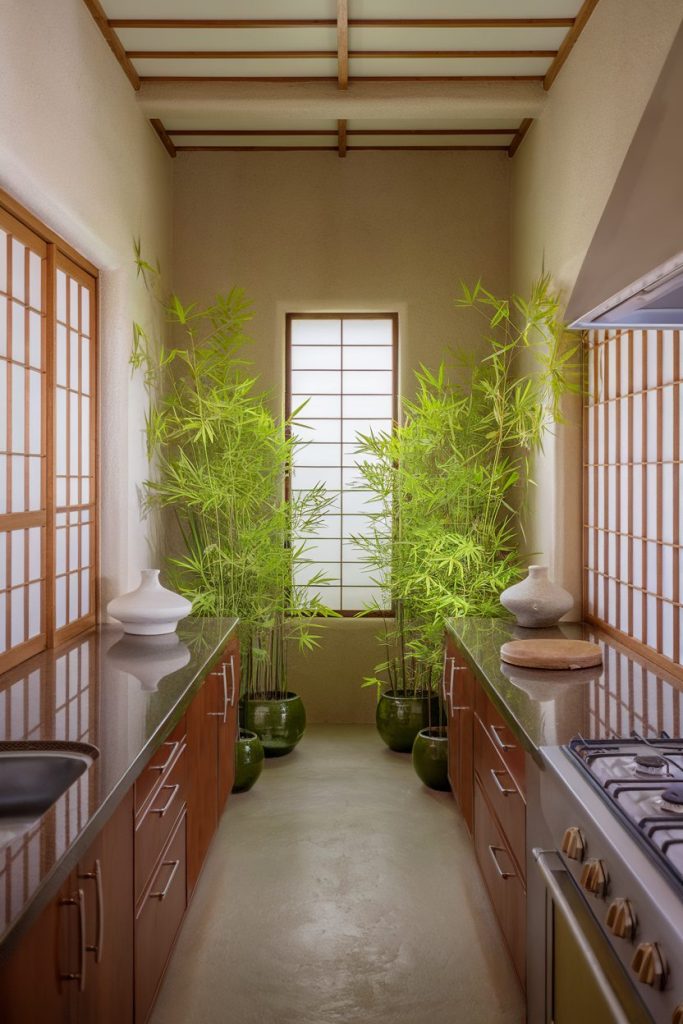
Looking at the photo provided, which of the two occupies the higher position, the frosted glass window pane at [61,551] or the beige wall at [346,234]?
the beige wall at [346,234]

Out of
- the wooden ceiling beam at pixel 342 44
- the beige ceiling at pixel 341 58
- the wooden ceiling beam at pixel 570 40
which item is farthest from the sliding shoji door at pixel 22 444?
the wooden ceiling beam at pixel 570 40

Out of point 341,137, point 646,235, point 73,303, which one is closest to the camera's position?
point 646,235

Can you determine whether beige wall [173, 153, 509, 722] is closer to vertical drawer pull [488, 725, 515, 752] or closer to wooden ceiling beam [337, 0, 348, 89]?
wooden ceiling beam [337, 0, 348, 89]

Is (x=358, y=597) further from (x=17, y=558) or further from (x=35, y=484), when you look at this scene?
(x=17, y=558)

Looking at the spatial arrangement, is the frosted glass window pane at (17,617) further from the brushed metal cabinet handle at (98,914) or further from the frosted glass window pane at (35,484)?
the brushed metal cabinet handle at (98,914)

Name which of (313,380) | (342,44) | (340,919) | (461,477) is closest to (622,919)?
(340,919)

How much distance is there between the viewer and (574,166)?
12.6ft

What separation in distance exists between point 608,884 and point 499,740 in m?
1.24

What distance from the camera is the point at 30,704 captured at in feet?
7.95

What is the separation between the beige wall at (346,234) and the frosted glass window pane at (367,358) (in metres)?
0.19

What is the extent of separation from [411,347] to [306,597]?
62.0 inches

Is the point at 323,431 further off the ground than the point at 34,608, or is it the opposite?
the point at 323,431

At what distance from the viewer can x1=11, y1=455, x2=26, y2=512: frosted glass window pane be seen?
3.02 meters

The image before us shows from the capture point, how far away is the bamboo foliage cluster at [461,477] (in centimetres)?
428
